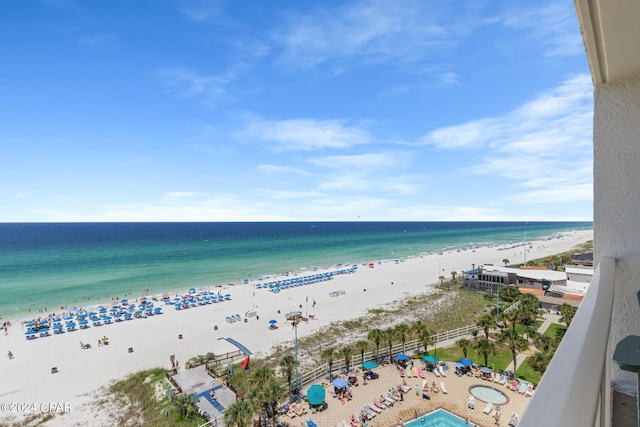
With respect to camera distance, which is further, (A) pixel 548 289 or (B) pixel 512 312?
(A) pixel 548 289

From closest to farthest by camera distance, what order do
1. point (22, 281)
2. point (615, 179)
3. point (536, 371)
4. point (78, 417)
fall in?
point (615, 179), point (78, 417), point (536, 371), point (22, 281)

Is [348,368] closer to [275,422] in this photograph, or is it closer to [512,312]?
[275,422]

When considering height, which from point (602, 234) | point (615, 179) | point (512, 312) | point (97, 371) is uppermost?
point (615, 179)

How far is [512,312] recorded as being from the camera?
20.9 metres

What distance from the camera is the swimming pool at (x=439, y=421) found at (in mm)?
12664

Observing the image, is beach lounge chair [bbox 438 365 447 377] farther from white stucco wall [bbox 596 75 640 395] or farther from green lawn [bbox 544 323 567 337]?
white stucco wall [bbox 596 75 640 395]

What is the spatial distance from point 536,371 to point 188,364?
17.7 meters

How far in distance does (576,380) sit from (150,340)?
2713cm

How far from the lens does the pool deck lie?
42.0ft

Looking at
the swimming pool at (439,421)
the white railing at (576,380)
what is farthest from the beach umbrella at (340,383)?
the white railing at (576,380)

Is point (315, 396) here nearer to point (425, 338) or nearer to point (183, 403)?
point (183, 403)

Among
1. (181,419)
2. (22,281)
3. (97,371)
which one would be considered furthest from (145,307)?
(22,281)

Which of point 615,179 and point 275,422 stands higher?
point 615,179

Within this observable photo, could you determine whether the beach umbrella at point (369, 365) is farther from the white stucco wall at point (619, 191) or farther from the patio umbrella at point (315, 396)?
the white stucco wall at point (619, 191)
